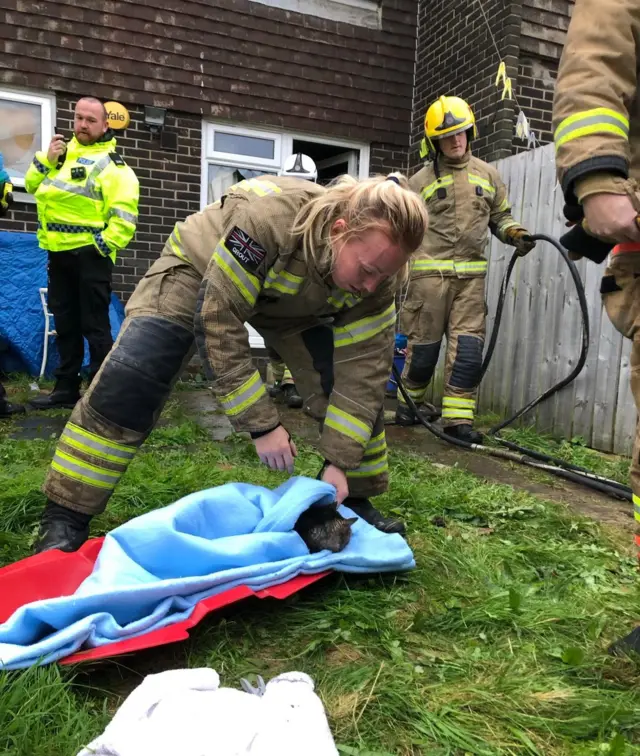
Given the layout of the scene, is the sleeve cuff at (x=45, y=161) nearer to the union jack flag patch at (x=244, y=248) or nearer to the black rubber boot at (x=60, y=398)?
the black rubber boot at (x=60, y=398)

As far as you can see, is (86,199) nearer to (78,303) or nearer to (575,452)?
(78,303)

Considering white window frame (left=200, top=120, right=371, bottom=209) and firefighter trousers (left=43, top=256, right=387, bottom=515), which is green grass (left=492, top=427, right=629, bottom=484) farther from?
white window frame (left=200, top=120, right=371, bottom=209)

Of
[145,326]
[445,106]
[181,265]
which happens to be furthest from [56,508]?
[445,106]

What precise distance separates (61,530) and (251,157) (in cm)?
656

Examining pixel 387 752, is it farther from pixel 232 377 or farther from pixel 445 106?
pixel 445 106

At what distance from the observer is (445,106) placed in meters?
4.74

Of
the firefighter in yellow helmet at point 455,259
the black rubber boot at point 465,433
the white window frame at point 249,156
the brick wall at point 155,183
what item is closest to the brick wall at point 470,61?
the white window frame at point 249,156

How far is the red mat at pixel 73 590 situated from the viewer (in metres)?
1.62

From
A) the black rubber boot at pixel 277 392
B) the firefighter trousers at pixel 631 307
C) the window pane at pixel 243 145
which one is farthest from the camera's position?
the window pane at pixel 243 145

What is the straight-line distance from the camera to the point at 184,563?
1.89 metres

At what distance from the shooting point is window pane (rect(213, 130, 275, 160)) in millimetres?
7840

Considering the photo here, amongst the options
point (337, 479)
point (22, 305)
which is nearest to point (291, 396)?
point (22, 305)

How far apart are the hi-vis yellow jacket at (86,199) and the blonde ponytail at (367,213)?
134 inches

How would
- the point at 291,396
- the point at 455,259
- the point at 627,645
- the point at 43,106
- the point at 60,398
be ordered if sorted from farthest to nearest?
the point at 43,106 < the point at 291,396 < the point at 60,398 < the point at 455,259 < the point at 627,645
